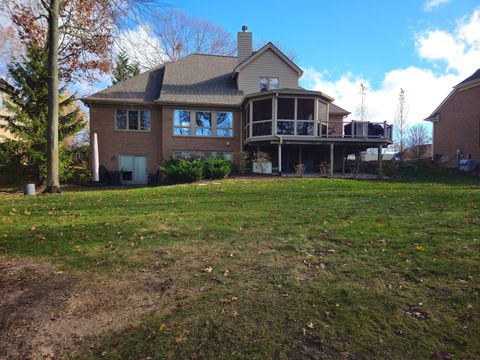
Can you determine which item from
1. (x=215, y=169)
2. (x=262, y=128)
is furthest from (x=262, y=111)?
(x=215, y=169)

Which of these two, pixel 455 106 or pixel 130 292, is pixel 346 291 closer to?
pixel 130 292

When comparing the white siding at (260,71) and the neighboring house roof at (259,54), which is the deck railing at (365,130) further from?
the neighboring house roof at (259,54)

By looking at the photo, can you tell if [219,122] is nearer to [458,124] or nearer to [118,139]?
[118,139]

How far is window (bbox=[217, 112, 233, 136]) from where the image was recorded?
2142 cm

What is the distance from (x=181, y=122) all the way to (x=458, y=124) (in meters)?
19.8

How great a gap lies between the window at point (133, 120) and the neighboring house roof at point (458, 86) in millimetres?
21701

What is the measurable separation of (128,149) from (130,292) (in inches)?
713

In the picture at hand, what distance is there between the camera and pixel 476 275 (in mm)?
4230

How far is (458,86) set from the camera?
79.0 feet

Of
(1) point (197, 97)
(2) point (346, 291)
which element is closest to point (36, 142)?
(1) point (197, 97)

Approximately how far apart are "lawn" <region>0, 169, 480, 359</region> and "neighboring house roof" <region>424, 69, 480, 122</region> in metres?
19.5

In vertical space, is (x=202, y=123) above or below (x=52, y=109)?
above

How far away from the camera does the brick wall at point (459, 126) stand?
2294cm

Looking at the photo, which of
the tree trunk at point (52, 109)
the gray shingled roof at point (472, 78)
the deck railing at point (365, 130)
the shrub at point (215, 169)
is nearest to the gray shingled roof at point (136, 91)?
the tree trunk at point (52, 109)
